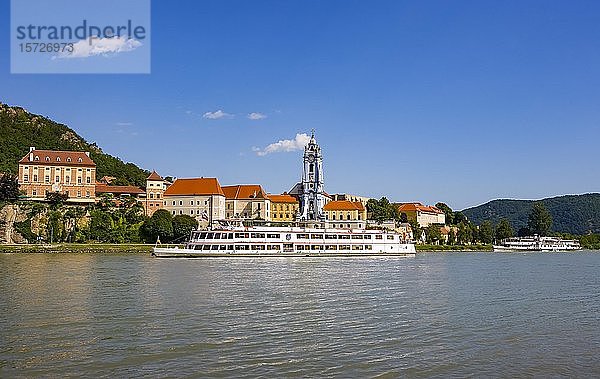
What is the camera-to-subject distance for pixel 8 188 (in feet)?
227

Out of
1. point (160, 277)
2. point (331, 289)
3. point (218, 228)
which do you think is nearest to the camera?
point (331, 289)

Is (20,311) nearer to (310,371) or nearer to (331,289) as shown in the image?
(310,371)

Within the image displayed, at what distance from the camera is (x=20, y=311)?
56.7ft

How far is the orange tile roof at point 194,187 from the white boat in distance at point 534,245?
1552 inches

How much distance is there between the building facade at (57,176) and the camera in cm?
7262

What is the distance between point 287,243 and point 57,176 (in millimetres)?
33553

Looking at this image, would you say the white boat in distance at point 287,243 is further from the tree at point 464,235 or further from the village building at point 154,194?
the tree at point 464,235

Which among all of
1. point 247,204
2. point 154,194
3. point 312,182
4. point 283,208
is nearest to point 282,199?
point 283,208

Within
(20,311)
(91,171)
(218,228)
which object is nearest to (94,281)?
(20,311)

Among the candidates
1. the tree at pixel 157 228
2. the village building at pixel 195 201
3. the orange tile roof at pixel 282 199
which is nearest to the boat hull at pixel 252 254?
the tree at pixel 157 228

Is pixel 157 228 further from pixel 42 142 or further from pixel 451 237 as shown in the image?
pixel 451 237

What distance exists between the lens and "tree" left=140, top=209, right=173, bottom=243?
69.2m

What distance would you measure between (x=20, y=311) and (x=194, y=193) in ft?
209

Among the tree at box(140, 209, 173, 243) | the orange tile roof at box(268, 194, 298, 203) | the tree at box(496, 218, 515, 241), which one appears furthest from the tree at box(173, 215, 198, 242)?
the tree at box(496, 218, 515, 241)
